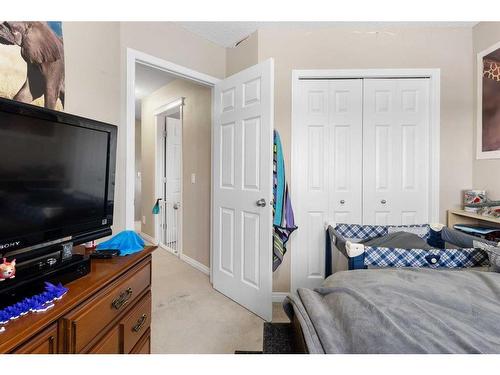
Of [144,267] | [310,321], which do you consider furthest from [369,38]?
[144,267]

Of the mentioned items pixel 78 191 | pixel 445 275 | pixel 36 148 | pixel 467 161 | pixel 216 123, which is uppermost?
pixel 216 123

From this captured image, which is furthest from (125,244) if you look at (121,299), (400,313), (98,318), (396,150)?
(396,150)

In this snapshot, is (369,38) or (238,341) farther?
(369,38)

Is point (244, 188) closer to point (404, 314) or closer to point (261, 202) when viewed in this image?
point (261, 202)

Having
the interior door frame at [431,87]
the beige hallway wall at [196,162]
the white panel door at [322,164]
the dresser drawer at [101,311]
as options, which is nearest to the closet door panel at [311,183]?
the white panel door at [322,164]

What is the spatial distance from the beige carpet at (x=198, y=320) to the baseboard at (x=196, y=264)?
0.14 metres

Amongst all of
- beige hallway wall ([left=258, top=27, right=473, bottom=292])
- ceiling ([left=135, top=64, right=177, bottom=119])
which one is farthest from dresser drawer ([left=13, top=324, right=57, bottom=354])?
ceiling ([left=135, top=64, right=177, bottom=119])

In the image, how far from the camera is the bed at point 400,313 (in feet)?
2.38

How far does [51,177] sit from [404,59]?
9.13ft

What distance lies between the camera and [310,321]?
88 centimetres

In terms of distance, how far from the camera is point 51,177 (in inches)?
34.7
